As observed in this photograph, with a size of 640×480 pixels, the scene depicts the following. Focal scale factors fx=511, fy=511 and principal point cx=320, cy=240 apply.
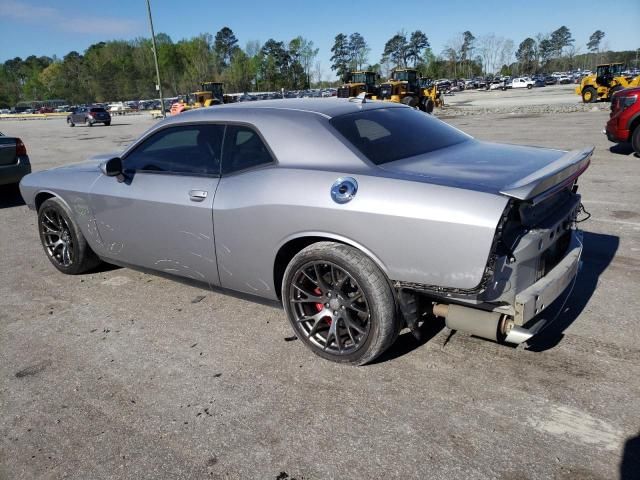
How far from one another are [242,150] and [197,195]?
0.44 metres

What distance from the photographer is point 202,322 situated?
3822 millimetres

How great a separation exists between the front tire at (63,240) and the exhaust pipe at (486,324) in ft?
11.4

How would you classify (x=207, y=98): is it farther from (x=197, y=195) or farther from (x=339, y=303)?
(x=339, y=303)

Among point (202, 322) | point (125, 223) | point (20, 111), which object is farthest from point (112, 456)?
point (20, 111)

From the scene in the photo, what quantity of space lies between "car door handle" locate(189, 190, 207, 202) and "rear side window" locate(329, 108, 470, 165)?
996 mm

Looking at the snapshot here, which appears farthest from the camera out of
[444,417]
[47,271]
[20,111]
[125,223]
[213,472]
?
[20,111]

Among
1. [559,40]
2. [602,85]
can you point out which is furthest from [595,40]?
[602,85]

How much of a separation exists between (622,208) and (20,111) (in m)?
93.0

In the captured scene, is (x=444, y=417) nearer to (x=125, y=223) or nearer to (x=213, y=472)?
(x=213, y=472)

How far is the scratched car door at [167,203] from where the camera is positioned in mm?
3551

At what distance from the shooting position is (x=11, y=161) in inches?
345

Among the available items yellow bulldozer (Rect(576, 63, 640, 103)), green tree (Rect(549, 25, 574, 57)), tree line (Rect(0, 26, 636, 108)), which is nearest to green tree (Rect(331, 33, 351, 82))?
tree line (Rect(0, 26, 636, 108))

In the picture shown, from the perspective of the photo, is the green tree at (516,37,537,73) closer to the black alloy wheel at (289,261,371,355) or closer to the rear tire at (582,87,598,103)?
the rear tire at (582,87,598,103)

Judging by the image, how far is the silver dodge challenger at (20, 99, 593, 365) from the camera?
101 inches
